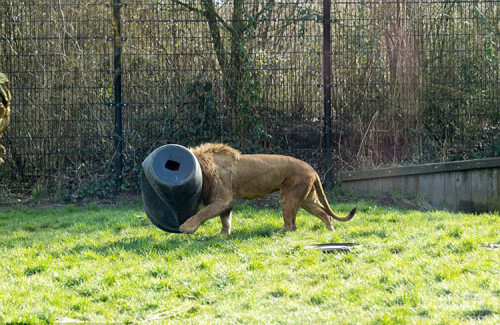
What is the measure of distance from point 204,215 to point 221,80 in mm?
4373

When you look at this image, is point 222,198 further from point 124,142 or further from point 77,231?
point 124,142

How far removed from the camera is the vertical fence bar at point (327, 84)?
12.0 meters

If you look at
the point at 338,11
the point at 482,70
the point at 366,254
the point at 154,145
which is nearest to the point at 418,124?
the point at 482,70

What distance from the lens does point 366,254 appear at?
6.95 m

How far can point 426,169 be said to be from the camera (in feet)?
37.8

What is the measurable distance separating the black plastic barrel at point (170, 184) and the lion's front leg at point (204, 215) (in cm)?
11

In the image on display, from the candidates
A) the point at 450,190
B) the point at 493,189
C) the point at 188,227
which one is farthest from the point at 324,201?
the point at 493,189

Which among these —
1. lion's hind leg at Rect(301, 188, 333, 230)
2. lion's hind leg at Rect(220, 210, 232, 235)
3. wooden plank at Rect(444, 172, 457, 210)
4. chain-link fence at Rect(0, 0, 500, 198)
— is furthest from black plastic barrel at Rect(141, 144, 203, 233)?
wooden plank at Rect(444, 172, 457, 210)

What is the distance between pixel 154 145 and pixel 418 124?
4.82 m

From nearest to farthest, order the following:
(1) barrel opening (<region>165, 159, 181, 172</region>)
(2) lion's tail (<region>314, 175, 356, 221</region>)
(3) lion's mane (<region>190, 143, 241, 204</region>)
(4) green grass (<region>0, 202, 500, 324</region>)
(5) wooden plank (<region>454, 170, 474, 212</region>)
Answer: (4) green grass (<region>0, 202, 500, 324</region>) → (1) barrel opening (<region>165, 159, 181, 172</region>) → (3) lion's mane (<region>190, 143, 241, 204</region>) → (2) lion's tail (<region>314, 175, 356, 221</region>) → (5) wooden plank (<region>454, 170, 474, 212</region>)

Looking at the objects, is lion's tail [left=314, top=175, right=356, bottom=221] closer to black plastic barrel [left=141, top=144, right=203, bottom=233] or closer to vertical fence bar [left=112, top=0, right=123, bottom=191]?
black plastic barrel [left=141, top=144, right=203, bottom=233]

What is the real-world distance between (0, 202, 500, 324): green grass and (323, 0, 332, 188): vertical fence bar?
2.88 m

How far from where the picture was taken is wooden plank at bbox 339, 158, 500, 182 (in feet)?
37.7

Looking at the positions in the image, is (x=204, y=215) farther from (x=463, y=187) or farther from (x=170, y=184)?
(x=463, y=187)
